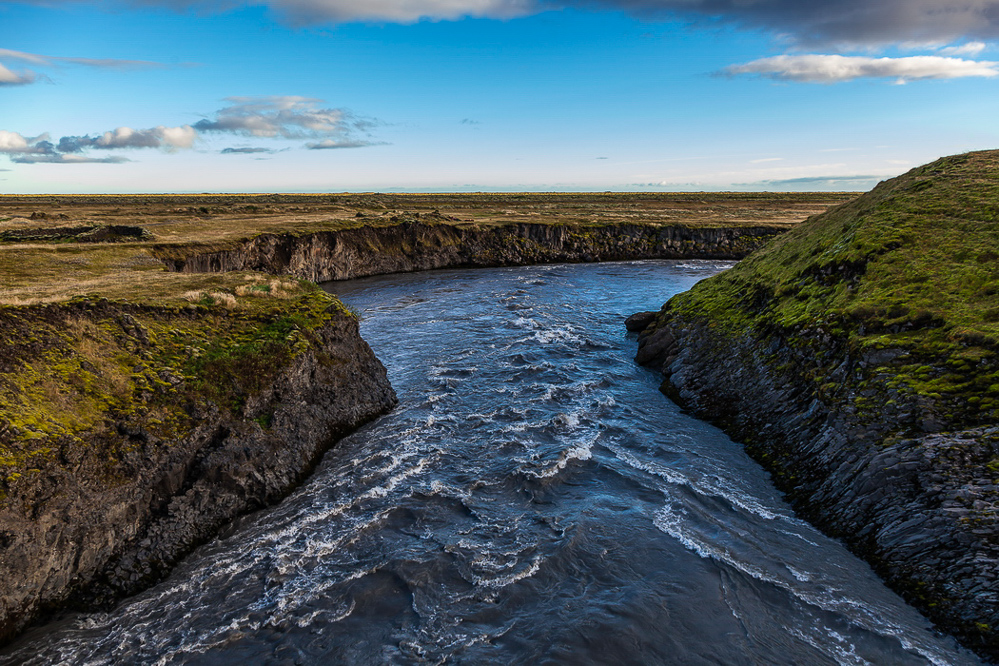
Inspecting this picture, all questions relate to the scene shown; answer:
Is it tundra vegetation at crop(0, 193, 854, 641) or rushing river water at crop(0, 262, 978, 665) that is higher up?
tundra vegetation at crop(0, 193, 854, 641)

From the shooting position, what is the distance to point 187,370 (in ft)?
61.6

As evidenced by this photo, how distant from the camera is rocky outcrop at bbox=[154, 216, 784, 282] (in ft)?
184

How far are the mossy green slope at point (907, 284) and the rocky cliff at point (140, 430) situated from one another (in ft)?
65.7

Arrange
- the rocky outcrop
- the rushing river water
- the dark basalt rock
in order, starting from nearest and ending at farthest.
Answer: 1. the rushing river water
2. the dark basalt rock
3. the rocky outcrop

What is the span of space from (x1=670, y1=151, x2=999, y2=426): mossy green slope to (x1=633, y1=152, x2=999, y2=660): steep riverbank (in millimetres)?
72

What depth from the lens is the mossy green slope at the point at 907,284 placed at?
16594mm

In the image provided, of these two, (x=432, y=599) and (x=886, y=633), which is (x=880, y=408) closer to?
(x=886, y=633)

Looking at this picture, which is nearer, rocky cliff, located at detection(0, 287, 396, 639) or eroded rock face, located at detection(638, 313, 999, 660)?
eroded rock face, located at detection(638, 313, 999, 660)

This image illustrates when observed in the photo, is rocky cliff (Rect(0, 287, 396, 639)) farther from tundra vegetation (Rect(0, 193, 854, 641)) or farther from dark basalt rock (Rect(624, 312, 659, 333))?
dark basalt rock (Rect(624, 312, 659, 333))

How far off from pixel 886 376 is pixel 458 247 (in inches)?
2257

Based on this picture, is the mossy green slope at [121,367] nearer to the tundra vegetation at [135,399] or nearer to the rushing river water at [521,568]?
the tundra vegetation at [135,399]

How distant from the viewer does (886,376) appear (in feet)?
57.2

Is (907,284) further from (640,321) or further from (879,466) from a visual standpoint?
(640,321)

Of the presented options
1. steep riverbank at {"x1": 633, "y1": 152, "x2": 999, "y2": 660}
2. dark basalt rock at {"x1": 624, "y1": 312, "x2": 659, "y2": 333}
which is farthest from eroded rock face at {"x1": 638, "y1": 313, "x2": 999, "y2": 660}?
dark basalt rock at {"x1": 624, "y1": 312, "x2": 659, "y2": 333}
